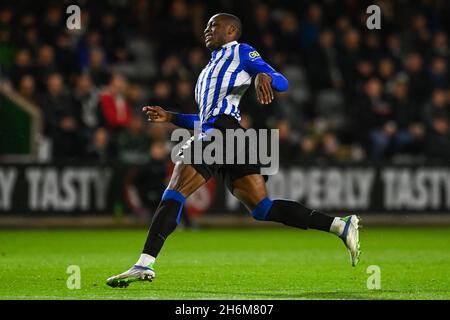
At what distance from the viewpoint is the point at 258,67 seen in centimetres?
791

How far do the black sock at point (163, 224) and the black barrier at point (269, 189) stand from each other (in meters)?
8.05

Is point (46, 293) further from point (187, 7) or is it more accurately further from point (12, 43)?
point (187, 7)

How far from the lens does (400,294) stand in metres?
7.41

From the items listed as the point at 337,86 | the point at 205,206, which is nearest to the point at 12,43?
the point at 205,206

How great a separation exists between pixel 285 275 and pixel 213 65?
2028 millimetres

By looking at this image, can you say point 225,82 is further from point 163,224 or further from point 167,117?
point 163,224

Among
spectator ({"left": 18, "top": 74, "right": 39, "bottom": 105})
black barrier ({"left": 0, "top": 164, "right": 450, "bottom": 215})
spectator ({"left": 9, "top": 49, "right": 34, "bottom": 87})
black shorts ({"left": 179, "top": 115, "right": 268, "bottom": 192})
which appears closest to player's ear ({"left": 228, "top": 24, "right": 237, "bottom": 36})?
black shorts ({"left": 179, "top": 115, "right": 268, "bottom": 192})

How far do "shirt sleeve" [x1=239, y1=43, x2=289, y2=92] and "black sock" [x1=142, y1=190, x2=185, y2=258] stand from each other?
1166mm

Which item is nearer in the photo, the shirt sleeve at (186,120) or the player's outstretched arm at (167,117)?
the player's outstretched arm at (167,117)

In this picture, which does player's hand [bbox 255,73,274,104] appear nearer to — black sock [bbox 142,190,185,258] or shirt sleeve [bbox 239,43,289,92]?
shirt sleeve [bbox 239,43,289,92]

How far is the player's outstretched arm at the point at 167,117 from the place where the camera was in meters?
7.99

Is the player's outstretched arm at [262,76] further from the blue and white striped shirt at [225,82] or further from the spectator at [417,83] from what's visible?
the spectator at [417,83]

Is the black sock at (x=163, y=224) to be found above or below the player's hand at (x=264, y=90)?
below

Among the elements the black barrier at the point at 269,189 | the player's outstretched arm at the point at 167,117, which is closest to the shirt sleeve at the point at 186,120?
the player's outstretched arm at the point at 167,117
